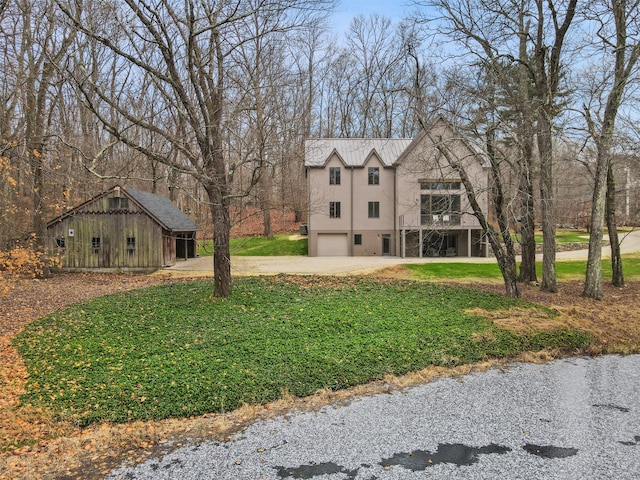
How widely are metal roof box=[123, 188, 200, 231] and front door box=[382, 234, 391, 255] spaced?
13.1m

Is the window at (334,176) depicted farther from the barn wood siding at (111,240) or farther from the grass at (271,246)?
the barn wood siding at (111,240)

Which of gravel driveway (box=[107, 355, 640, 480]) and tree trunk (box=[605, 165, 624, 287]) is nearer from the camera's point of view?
gravel driveway (box=[107, 355, 640, 480])

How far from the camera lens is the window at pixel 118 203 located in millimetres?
20875

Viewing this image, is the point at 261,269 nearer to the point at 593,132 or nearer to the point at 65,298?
the point at 65,298

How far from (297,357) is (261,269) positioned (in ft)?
45.8

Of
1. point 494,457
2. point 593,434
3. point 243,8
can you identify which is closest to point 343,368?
point 494,457

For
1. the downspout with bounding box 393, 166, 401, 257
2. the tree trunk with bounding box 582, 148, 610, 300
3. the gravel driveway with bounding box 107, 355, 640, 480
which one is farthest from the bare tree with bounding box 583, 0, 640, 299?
the downspout with bounding box 393, 166, 401, 257

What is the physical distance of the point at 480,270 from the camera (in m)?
19.7

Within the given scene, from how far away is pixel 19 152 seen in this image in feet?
37.7

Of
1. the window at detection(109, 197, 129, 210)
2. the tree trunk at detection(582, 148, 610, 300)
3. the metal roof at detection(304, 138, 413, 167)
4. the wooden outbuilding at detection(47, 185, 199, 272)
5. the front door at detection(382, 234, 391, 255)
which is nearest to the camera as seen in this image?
the tree trunk at detection(582, 148, 610, 300)

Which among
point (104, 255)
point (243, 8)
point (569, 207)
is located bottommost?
point (104, 255)

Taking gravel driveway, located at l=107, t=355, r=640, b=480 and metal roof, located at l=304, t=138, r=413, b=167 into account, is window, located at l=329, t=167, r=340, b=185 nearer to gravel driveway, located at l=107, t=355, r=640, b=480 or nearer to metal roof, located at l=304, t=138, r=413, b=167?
metal roof, located at l=304, t=138, r=413, b=167

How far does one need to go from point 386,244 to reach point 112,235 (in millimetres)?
17835

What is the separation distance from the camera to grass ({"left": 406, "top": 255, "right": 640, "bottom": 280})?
1848 cm
